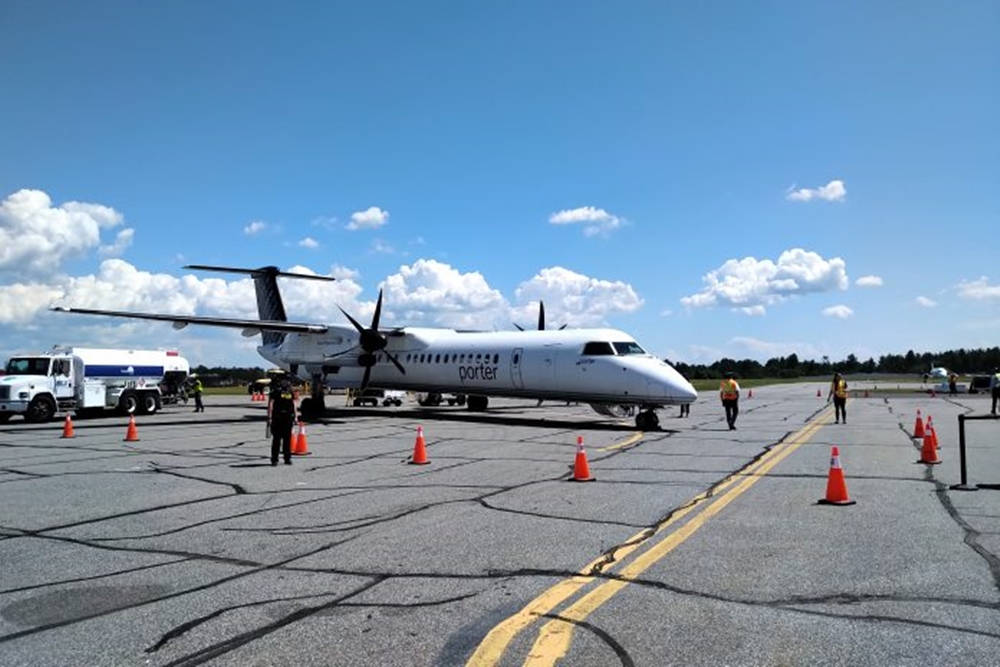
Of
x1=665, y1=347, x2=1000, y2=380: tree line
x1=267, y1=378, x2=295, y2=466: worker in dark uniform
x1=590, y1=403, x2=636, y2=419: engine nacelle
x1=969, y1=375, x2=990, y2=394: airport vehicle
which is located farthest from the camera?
x1=665, y1=347, x2=1000, y2=380: tree line

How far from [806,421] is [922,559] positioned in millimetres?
20384

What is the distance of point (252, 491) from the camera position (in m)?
10.6

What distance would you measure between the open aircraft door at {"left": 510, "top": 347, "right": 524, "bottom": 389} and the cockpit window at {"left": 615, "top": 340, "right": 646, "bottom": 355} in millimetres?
3564

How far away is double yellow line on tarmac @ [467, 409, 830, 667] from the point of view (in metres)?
4.38

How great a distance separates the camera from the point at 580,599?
17.7 ft

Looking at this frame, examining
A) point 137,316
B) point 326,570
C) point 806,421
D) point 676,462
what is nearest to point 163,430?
point 137,316

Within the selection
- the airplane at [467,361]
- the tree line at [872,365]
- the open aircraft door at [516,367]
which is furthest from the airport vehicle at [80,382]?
the tree line at [872,365]

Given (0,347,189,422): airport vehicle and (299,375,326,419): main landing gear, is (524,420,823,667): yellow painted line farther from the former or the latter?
(0,347,189,422): airport vehicle

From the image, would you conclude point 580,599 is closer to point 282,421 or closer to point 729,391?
point 282,421

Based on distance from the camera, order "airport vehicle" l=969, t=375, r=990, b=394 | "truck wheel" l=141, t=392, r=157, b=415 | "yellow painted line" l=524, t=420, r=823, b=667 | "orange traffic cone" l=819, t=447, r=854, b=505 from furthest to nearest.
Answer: "airport vehicle" l=969, t=375, r=990, b=394 < "truck wheel" l=141, t=392, r=157, b=415 < "orange traffic cone" l=819, t=447, r=854, b=505 < "yellow painted line" l=524, t=420, r=823, b=667

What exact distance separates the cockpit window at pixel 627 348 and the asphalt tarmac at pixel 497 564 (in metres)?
7.98

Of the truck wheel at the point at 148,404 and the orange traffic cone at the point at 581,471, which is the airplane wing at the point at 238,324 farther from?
the orange traffic cone at the point at 581,471

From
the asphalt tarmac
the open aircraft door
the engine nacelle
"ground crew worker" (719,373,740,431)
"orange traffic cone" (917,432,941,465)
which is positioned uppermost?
the open aircraft door

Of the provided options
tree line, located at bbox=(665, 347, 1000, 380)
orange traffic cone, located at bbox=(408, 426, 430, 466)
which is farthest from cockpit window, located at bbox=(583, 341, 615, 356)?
tree line, located at bbox=(665, 347, 1000, 380)
